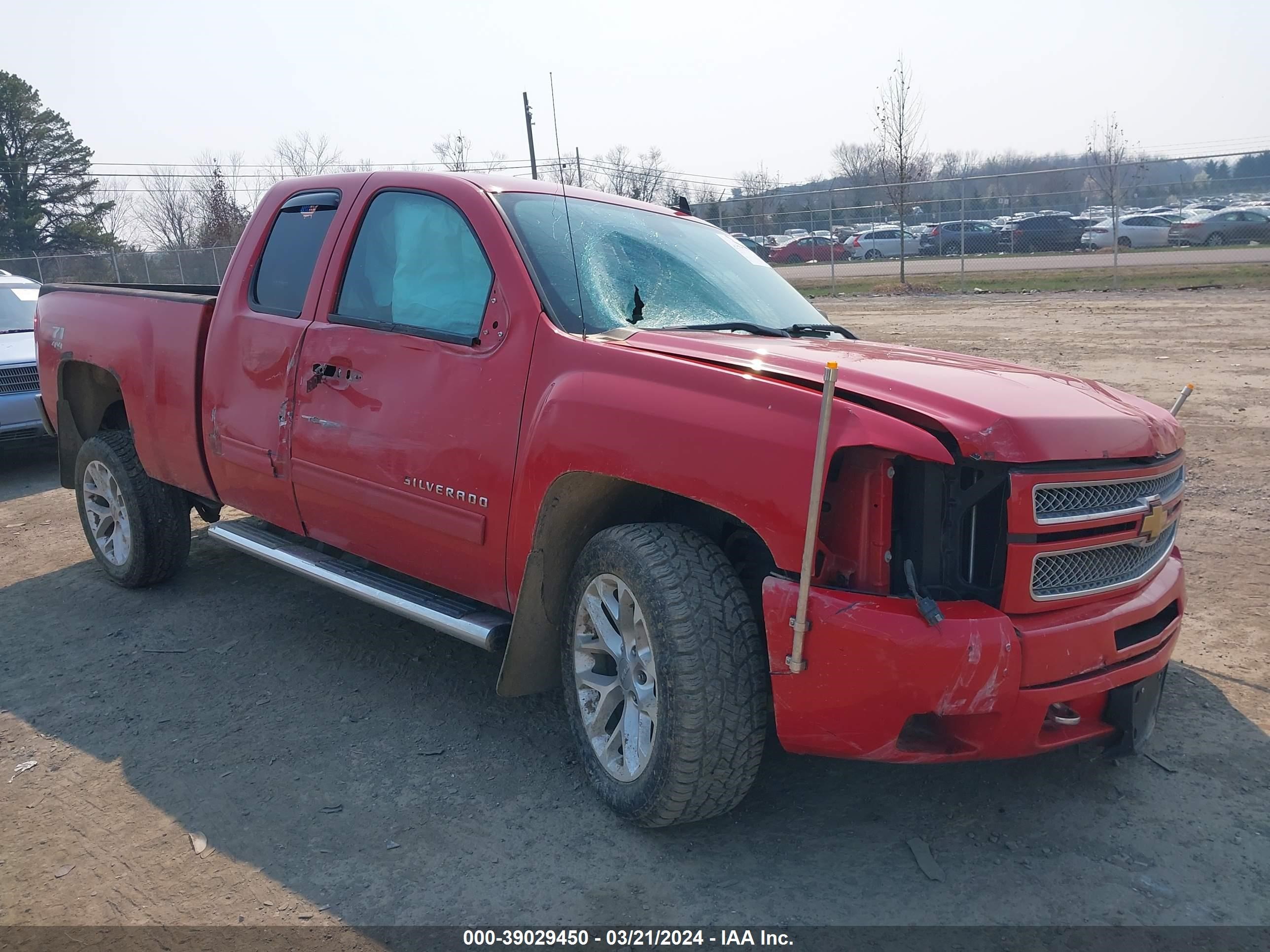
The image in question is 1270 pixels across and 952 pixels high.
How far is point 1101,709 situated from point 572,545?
171cm

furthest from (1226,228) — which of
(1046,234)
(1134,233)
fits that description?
(1046,234)

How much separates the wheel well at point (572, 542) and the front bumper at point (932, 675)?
1.60 feet

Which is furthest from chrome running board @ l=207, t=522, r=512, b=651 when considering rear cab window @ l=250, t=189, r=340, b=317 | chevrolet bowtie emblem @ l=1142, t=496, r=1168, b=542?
chevrolet bowtie emblem @ l=1142, t=496, r=1168, b=542

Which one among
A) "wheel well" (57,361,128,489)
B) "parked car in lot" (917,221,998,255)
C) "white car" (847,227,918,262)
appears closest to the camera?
"wheel well" (57,361,128,489)

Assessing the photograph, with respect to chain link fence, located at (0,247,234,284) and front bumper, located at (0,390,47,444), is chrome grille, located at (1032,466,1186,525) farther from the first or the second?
chain link fence, located at (0,247,234,284)

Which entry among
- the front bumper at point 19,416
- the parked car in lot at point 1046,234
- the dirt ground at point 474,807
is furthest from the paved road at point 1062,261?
the front bumper at point 19,416

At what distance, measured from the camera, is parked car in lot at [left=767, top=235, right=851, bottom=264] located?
31078 millimetres

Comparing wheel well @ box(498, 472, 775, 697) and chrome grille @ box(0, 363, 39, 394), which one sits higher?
chrome grille @ box(0, 363, 39, 394)

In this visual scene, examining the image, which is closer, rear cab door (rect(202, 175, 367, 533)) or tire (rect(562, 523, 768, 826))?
tire (rect(562, 523, 768, 826))

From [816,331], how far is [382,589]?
6.53 feet

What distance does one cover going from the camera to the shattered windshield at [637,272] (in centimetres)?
354

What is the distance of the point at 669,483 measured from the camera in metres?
2.90

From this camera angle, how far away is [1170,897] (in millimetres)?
2727

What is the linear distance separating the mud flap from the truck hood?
0.68 meters
